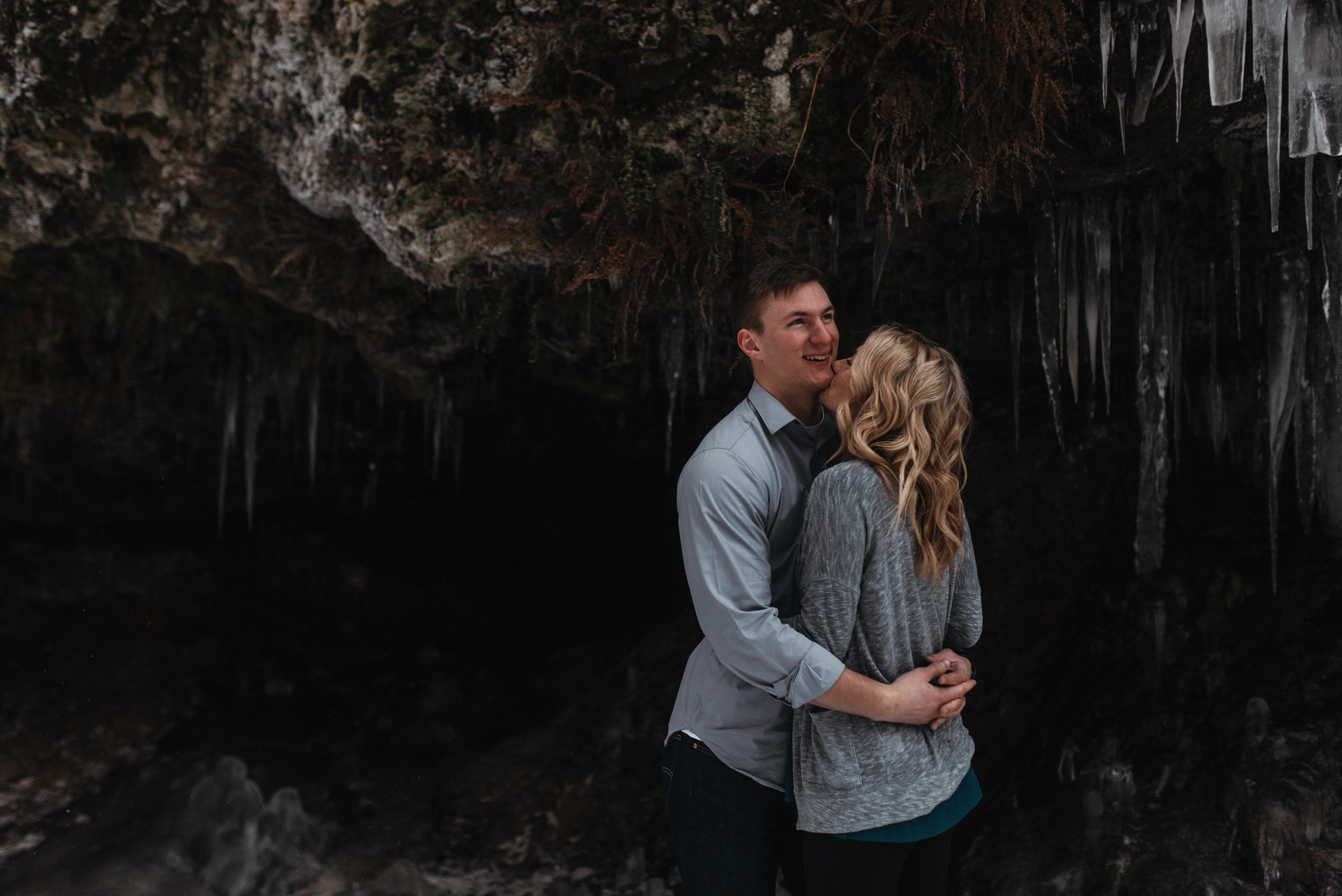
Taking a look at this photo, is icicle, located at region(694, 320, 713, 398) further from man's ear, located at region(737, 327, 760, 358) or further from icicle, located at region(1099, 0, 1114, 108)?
icicle, located at region(1099, 0, 1114, 108)

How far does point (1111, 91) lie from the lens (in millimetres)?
3094

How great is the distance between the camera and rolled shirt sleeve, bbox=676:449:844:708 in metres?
1.86

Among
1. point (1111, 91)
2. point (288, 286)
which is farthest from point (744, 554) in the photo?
point (288, 286)

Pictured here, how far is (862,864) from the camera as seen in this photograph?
189 centimetres

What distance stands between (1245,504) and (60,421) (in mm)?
9657

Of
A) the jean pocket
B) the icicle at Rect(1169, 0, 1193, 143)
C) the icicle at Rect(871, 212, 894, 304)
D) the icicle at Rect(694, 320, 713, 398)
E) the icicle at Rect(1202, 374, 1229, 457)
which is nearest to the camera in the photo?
the jean pocket

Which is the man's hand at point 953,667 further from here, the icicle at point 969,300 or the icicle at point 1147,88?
the icicle at point 969,300

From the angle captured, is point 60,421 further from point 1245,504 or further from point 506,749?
point 1245,504

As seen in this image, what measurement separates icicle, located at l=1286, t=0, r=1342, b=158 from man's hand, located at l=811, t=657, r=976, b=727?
7.52 feet

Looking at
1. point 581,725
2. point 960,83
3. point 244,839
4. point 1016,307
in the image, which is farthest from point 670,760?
point 244,839

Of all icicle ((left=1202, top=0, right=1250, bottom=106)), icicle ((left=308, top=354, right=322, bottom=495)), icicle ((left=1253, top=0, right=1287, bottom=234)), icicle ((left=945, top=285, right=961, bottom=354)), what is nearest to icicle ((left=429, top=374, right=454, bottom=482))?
icicle ((left=308, top=354, right=322, bottom=495))

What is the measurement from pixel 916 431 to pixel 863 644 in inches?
21.8

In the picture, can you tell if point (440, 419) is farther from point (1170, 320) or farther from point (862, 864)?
point (862, 864)

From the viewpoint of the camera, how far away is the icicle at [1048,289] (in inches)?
154
